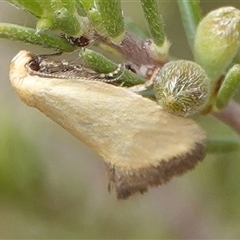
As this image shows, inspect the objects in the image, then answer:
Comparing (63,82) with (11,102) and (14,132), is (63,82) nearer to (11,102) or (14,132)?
(14,132)

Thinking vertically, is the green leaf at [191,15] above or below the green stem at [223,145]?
above

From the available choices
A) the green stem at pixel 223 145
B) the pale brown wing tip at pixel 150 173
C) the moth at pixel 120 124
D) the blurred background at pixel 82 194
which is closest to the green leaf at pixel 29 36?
the moth at pixel 120 124

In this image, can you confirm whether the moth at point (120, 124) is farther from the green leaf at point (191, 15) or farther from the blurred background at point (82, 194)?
the blurred background at point (82, 194)

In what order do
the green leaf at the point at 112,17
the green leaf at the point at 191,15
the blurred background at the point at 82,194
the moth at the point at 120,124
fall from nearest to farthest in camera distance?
the green leaf at the point at 112,17 → the moth at the point at 120,124 → the green leaf at the point at 191,15 → the blurred background at the point at 82,194

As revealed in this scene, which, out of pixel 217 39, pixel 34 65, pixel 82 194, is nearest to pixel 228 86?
pixel 217 39

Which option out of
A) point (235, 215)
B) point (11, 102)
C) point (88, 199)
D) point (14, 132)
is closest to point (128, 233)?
point (88, 199)

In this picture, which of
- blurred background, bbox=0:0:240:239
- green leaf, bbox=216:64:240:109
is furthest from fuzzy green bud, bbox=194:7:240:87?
blurred background, bbox=0:0:240:239
